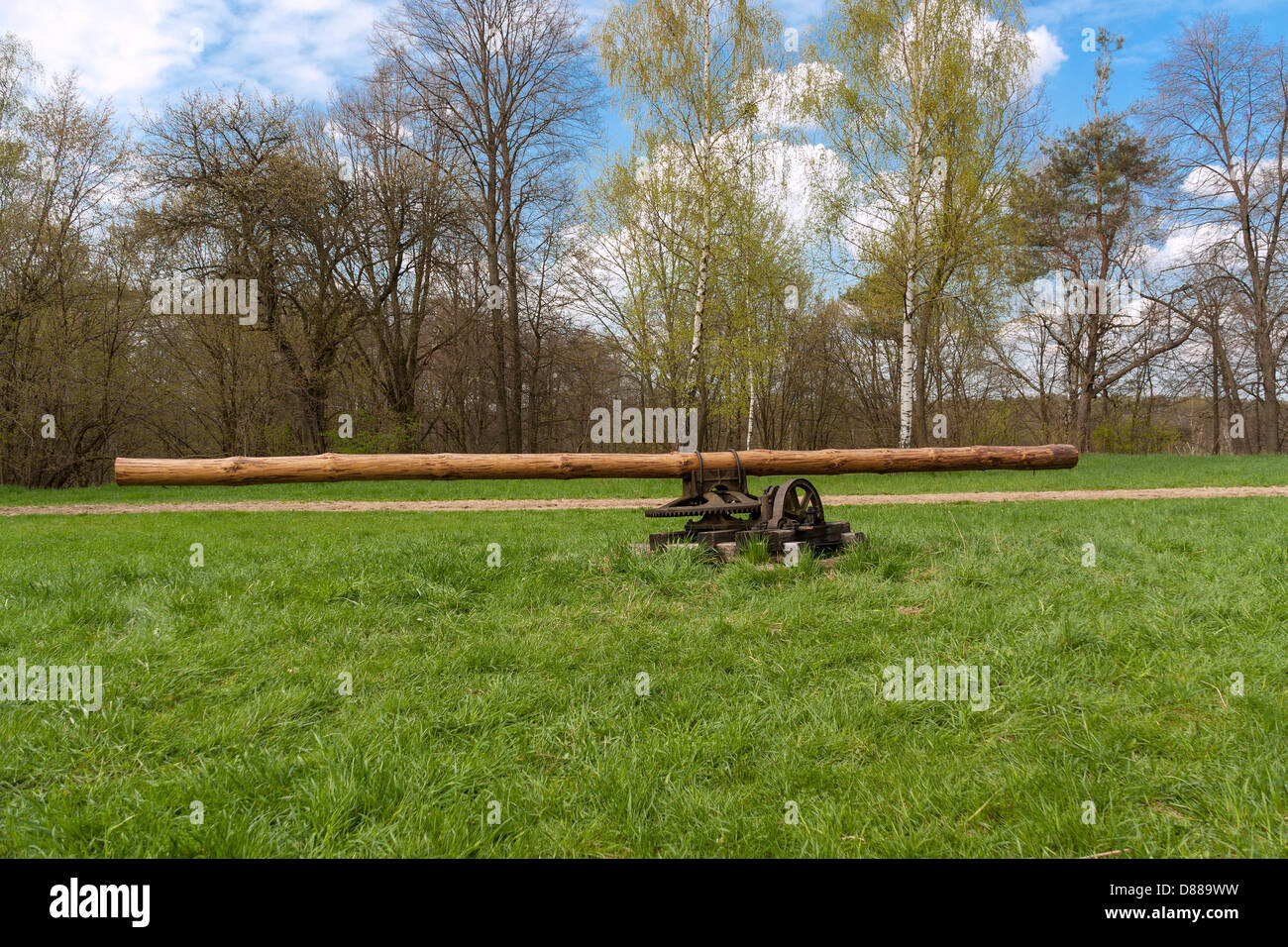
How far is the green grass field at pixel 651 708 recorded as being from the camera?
97.7 inches

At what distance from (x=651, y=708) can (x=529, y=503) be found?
460 inches

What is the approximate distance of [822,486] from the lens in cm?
1864

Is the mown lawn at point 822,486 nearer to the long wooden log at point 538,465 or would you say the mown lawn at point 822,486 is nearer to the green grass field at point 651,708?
the long wooden log at point 538,465

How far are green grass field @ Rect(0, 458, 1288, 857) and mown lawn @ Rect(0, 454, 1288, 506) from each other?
10.4m

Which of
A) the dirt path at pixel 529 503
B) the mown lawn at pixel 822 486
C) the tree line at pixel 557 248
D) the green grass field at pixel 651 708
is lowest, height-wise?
the green grass field at pixel 651 708

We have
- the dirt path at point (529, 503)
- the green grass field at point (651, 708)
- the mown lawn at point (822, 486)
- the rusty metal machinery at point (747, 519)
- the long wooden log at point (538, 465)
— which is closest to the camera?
the green grass field at point (651, 708)

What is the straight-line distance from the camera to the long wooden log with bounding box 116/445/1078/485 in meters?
6.09

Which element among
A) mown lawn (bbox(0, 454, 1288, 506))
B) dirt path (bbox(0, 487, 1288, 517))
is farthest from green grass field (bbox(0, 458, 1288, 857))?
mown lawn (bbox(0, 454, 1288, 506))

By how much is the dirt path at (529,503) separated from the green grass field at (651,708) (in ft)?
23.4

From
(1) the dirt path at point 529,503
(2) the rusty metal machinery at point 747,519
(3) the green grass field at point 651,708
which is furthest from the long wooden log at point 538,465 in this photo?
(1) the dirt path at point 529,503

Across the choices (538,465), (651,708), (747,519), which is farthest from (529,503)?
(651,708)

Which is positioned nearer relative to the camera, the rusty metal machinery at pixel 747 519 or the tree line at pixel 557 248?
the rusty metal machinery at pixel 747 519

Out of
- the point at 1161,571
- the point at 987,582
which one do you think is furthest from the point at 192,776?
the point at 1161,571

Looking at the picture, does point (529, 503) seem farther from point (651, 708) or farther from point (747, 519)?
point (651, 708)
